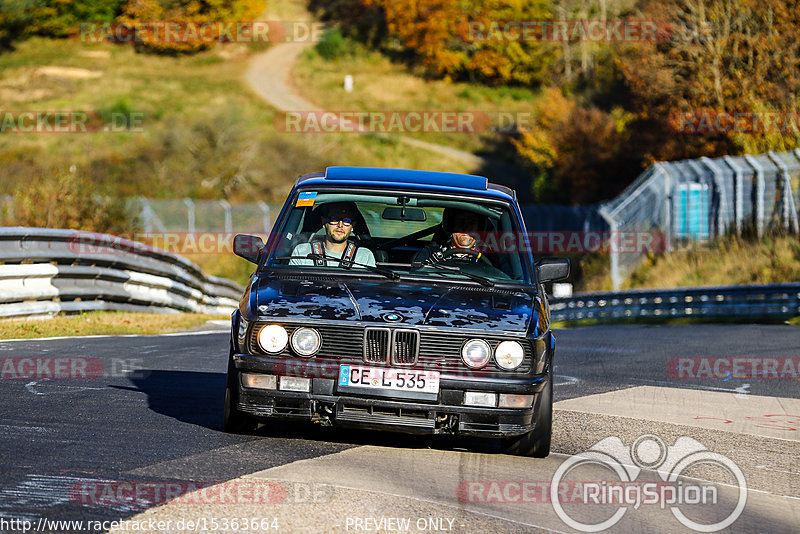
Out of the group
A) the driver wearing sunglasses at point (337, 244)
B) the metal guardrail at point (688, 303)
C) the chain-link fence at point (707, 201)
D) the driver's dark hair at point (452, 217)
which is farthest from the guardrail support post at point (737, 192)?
the driver wearing sunglasses at point (337, 244)

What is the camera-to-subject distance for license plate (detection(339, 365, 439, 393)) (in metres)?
6.52

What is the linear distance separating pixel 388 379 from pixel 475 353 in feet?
→ 1.74

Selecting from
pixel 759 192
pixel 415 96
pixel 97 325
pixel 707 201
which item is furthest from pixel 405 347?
pixel 415 96

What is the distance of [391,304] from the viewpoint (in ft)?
22.2

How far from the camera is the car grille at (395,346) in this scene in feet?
21.5

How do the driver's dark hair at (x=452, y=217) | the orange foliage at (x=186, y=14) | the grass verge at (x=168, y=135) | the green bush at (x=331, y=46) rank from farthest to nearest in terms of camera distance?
1. the green bush at (x=331, y=46)
2. the orange foliage at (x=186, y=14)
3. the grass verge at (x=168, y=135)
4. the driver's dark hair at (x=452, y=217)

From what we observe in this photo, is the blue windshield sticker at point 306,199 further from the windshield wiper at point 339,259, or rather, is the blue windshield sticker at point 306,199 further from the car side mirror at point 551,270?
the car side mirror at point 551,270

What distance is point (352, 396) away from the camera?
6.54 metres

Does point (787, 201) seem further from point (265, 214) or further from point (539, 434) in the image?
point (539, 434)

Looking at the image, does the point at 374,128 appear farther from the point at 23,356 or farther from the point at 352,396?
the point at 352,396

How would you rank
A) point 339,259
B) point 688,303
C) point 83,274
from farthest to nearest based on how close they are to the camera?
point 688,303
point 83,274
point 339,259

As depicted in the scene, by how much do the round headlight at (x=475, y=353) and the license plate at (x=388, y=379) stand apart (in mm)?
201

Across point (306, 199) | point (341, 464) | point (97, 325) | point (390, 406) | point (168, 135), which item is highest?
point (168, 135)

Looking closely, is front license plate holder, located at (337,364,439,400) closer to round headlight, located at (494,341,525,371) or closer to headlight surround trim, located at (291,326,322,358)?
headlight surround trim, located at (291,326,322,358)
